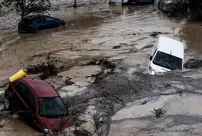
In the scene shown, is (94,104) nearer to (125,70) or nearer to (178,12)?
(125,70)

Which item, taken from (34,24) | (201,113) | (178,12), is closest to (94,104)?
(201,113)

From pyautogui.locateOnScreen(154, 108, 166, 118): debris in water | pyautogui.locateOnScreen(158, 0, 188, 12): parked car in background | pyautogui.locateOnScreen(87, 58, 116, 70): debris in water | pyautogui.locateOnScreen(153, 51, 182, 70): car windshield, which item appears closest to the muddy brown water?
pyautogui.locateOnScreen(158, 0, 188, 12): parked car in background

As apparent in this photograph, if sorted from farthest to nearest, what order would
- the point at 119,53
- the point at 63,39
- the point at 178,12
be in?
the point at 178,12 < the point at 63,39 < the point at 119,53

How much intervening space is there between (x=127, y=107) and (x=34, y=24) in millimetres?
17055

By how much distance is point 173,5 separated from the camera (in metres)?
35.1

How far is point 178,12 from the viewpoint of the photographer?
114ft

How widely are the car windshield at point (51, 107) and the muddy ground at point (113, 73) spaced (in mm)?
580

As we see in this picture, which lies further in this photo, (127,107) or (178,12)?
(178,12)

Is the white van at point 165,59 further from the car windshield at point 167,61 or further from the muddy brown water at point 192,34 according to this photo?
the muddy brown water at point 192,34

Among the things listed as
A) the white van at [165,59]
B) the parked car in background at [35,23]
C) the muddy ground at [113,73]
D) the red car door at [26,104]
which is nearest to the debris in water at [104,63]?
the muddy ground at [113,73]

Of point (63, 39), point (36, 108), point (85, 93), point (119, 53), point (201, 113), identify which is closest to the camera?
point (36, 108)

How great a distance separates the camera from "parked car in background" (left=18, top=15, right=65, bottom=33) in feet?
94.3

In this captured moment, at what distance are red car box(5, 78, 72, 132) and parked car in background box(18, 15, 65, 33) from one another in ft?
53.1

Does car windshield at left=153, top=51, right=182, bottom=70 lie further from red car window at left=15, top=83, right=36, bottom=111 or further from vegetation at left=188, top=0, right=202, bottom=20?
vegetation at left=188, top=0, right=202, bottom=20
